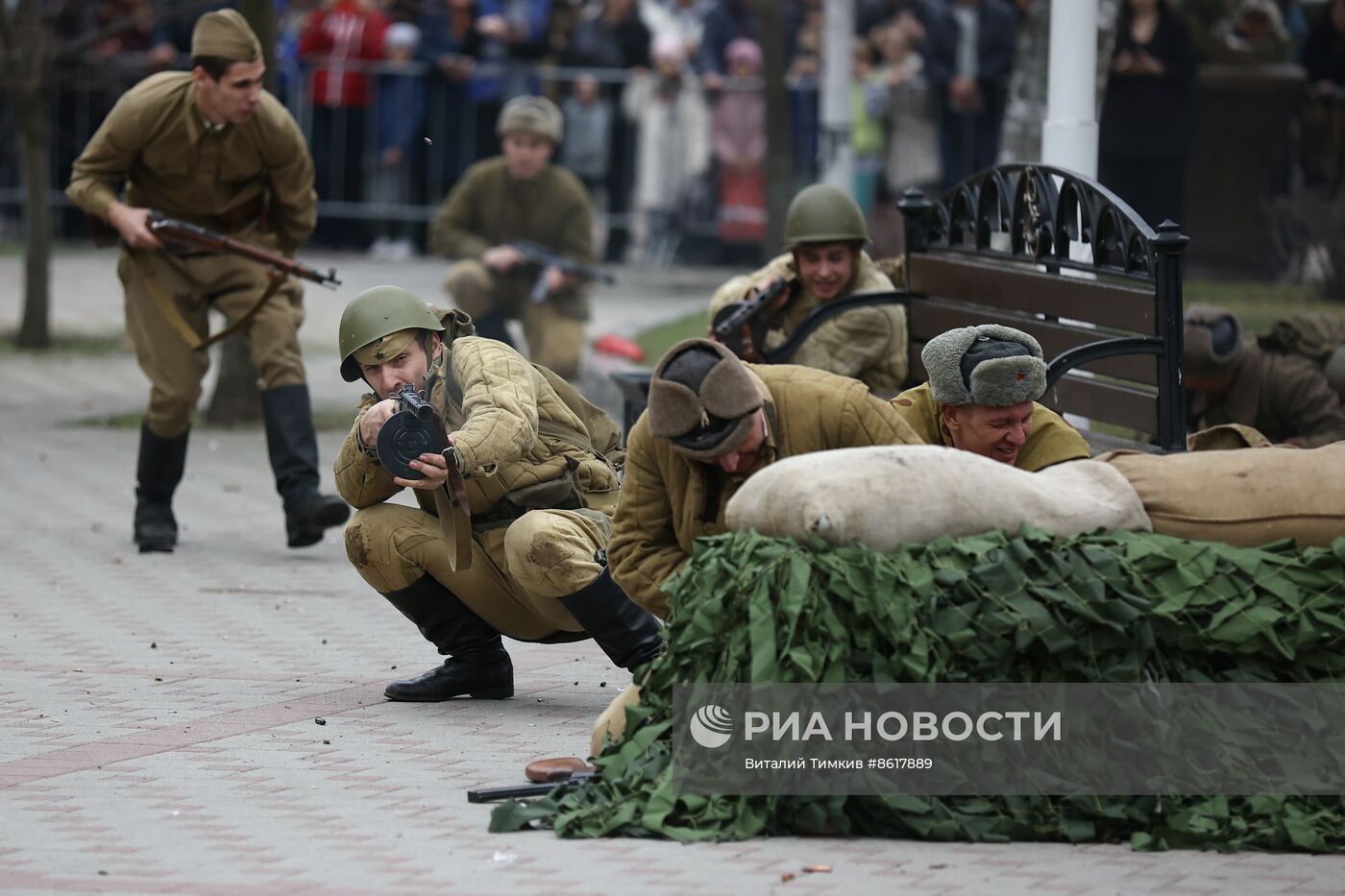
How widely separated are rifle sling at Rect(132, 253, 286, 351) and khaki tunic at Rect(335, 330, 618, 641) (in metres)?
2.92

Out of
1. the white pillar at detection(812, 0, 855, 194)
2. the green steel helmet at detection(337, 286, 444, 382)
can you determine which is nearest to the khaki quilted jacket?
the green steel helmet at detection(337, 286, 444, 382)

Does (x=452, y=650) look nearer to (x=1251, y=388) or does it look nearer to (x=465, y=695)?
(x=465, y=695)

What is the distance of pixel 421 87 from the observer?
19250 mm

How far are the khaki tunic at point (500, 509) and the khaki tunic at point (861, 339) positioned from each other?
210 cm

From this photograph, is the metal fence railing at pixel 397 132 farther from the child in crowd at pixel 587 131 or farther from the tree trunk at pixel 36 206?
the tree trunk at pixel 36 206

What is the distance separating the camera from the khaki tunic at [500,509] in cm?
595

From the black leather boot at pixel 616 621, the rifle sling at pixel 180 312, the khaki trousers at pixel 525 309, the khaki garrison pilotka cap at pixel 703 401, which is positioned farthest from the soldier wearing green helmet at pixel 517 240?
the khaki garrison pilotka cap at pixel 703 401

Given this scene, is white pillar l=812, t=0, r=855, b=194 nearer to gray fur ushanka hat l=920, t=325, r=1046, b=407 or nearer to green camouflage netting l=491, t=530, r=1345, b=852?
gray fur ushanka hat l=920, t=325, r=1046, b=407

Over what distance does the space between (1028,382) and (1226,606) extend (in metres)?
0.80

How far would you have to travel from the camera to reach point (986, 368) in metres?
5.40

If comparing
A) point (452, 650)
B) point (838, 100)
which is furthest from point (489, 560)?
point (838, 100)

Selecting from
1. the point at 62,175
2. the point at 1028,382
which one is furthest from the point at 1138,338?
the point at 62,175

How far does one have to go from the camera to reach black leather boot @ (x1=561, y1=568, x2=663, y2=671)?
596 centimetres

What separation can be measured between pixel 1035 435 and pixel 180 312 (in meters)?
4.58
